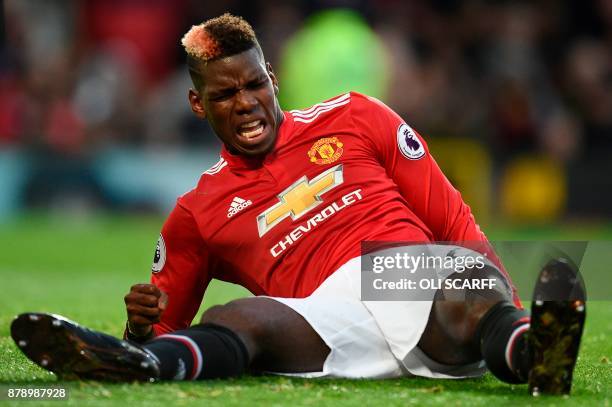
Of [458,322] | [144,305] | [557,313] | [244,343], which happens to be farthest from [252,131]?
[557,313]

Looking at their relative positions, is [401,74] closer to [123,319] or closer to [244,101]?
[123,319]

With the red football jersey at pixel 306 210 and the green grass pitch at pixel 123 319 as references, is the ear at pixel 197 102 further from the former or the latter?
the green grass pitch at pixel 123 319

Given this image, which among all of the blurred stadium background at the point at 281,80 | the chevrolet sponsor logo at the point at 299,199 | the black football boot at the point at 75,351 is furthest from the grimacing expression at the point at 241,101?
the blurred stadium background at the point at 281,80

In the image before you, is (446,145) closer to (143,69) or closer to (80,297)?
(143,69)

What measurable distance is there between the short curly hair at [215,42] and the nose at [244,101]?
0.54 feet

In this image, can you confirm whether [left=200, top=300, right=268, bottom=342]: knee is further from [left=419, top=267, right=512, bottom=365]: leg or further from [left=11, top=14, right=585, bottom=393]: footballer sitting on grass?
[left=419, top=267, right=512, bottom=365]: leg

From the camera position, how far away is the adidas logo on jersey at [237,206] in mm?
4953

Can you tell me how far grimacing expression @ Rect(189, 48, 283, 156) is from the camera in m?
4.87

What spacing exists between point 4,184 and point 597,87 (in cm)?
763

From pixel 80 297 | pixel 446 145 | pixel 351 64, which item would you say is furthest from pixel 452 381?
pixel 446 145

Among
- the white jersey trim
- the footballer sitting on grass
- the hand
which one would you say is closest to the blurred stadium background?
the white jersey trim

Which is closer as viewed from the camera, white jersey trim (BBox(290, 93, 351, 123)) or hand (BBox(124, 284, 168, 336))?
hand (BBox(124, 284, 168, 336))

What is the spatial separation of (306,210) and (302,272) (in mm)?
266

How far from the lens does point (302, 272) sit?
480 cm
